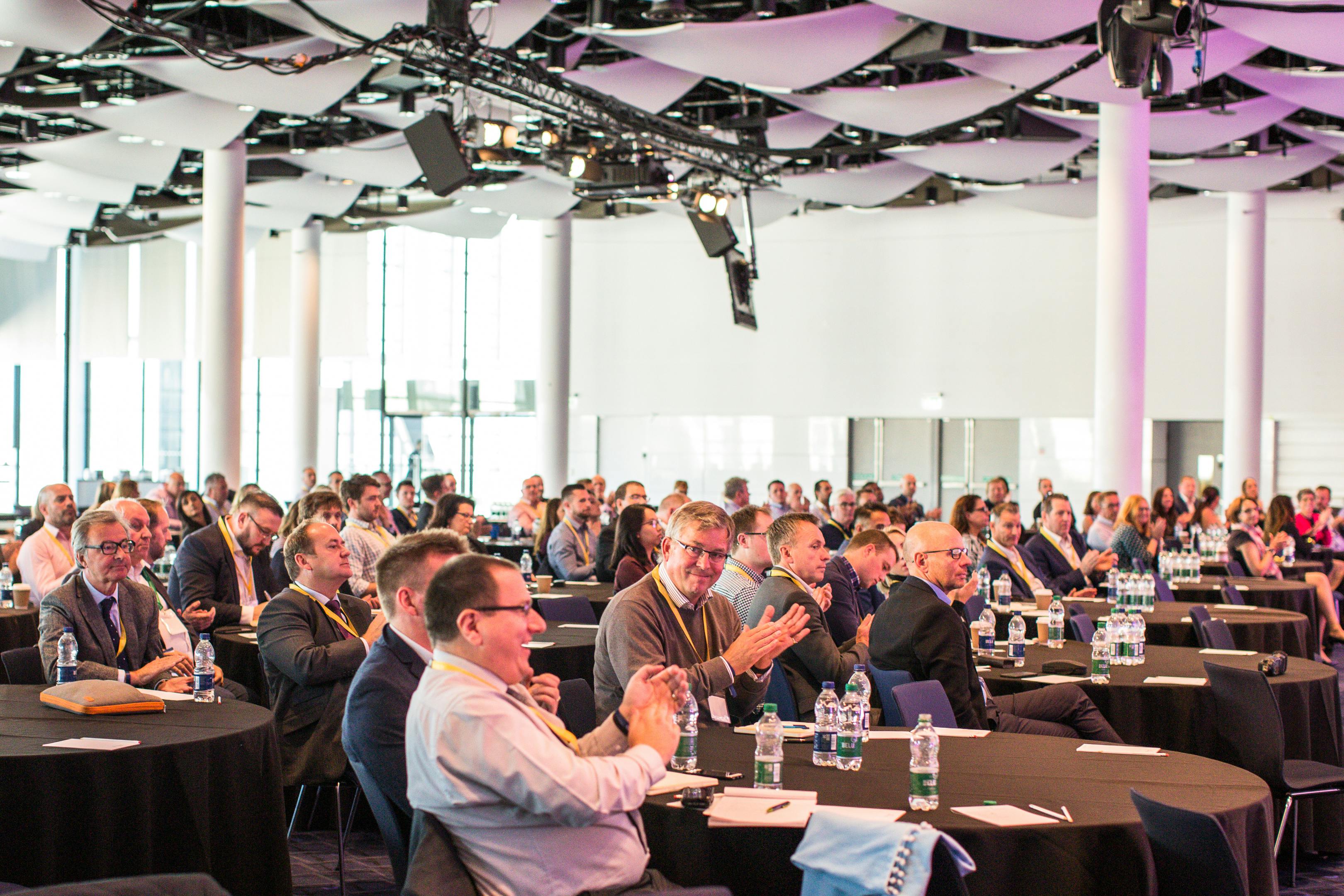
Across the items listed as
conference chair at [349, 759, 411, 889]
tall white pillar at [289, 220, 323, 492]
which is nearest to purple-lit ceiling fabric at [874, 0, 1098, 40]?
conference chair at [349, 759, 411, 889]

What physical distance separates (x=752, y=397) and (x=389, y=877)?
1722cm

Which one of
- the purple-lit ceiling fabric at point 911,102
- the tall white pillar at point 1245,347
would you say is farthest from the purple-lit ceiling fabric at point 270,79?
the tall white pillar at point 1245,347

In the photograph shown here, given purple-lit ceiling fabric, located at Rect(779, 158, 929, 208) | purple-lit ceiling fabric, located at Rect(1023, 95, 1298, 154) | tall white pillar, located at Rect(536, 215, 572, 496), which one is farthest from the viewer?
tall white pillar, located at Rect(536, 215, 572, 496)

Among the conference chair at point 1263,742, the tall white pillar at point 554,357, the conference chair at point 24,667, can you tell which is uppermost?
the tall white pillar at point 554,357

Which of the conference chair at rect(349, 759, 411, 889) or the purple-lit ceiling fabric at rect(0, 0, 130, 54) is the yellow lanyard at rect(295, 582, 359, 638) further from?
the purple-lit ceiling fabric at rect(0, 0, 130, 54)

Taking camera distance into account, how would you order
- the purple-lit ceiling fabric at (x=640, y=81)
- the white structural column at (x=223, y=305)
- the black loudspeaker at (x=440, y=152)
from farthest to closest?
the white structural column at (x=223, y=305) < the purple-lit ceiling fabric at (x=640, y=81) < the black loudspeaker at (x=440, y=152)

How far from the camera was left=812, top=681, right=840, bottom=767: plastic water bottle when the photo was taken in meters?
3.84

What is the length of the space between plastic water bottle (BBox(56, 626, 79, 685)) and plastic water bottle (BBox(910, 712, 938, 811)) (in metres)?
3.18

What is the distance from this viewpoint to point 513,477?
23.6 metres

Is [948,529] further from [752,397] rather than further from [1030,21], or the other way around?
[752,397]

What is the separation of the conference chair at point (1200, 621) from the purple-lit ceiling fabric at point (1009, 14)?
208 inches

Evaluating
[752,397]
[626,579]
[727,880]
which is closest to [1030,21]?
[626,579]

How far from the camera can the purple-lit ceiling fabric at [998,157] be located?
16109 millimetres

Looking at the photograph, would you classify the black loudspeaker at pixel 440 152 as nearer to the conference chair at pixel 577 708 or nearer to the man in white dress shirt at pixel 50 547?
the man in white dress shirt at pixel 50 547
